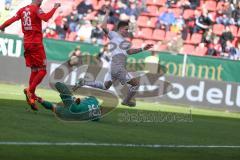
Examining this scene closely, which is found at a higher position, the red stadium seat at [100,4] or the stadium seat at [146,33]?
the red stadium seat at [100,4]

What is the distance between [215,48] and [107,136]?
18282 millimetres

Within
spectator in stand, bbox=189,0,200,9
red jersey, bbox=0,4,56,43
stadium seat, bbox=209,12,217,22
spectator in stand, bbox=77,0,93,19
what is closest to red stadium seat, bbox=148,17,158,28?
spectator in stand, bbox=189,0,200,9

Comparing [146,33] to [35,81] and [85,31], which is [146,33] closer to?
[85,31]

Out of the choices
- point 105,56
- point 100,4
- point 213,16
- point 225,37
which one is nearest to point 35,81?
point 105,56

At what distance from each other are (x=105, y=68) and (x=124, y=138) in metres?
14.4

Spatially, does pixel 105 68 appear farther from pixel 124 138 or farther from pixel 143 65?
pixel 124 138

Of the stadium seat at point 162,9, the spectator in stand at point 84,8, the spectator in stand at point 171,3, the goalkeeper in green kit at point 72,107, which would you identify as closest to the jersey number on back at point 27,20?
the goalkeeper in green kit at point 72,107

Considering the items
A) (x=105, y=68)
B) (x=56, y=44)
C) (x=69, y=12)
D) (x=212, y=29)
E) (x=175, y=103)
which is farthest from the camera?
(x=69, y=12)

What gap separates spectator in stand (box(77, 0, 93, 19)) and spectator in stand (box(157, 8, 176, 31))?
3.25 meters

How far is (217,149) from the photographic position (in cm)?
1314

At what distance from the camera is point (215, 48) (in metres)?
31.2

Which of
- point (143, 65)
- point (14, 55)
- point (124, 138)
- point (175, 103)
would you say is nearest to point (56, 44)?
point (14, 55)

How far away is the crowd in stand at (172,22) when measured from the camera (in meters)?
31.2

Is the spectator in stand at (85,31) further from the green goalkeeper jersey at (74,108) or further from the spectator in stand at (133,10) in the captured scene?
the green goalkeeper jersey at (74,108)
